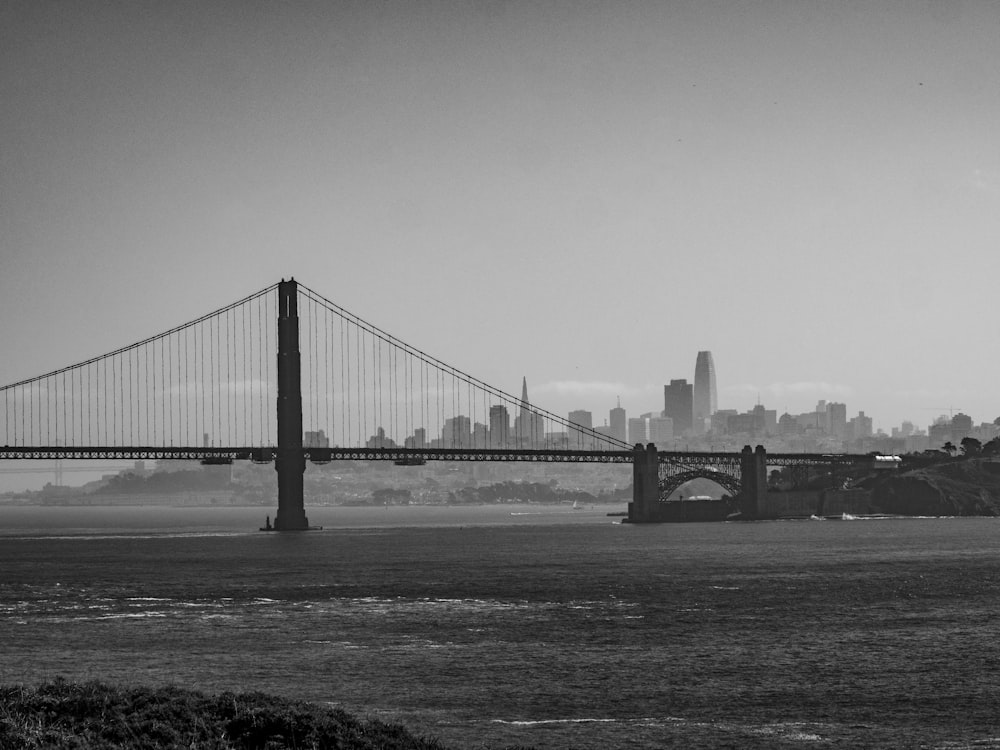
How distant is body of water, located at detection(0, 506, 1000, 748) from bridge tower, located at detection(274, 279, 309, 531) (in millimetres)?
39197

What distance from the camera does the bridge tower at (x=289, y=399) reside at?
154125 mm

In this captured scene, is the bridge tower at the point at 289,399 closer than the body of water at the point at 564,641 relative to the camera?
No

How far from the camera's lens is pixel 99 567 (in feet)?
359

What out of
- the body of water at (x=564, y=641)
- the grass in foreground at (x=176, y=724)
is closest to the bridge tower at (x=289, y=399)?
the body of water at (x=564, y=641)

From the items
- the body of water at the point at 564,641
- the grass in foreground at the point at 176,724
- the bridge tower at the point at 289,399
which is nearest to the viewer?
the grass in foreground at the point at 176,724

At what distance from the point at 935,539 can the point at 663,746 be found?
414 ft

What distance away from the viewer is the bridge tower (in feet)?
506

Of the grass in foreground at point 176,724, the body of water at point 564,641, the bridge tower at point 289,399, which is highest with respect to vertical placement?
the bridge tower at point 289,399

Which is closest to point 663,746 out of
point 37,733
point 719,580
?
point 37,733

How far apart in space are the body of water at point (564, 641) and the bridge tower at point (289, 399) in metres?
39.2

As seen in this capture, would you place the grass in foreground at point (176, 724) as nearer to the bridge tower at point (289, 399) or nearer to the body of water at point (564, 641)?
the body of water at point (564, 641)

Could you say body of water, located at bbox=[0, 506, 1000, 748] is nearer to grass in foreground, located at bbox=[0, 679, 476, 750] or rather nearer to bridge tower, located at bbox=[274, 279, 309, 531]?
grass in foreground, located at bbox=[0, 679, 476, 750]

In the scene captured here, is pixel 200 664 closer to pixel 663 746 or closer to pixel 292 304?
pixel 663 746

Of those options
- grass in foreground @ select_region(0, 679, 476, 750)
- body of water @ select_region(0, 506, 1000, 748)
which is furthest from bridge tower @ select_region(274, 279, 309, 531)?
grass in foreground @ select_region(0, 679, 476, 750)
